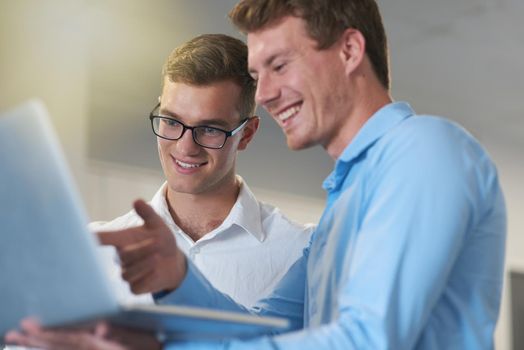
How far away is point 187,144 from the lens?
2.18m

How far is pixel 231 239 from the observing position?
2283 mm

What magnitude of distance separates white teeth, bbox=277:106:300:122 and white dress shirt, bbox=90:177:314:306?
76 cm

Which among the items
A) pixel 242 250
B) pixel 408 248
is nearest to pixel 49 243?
pixel 408 248

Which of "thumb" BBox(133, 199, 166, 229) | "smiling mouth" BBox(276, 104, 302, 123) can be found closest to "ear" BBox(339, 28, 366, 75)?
"smiling mouth" BBox(276, 104, 302, 123)

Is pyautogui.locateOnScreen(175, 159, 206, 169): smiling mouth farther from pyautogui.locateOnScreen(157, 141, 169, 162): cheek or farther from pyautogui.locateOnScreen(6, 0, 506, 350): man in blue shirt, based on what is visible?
pyautogui.locateOnScreen(6, 0, 506, 350): man in blue shirt

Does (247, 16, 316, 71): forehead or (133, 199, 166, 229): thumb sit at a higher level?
(247, 16, 316, 71): forehead

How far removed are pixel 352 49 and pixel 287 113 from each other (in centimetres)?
15

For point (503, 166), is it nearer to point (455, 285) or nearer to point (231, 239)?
point (231, 239)

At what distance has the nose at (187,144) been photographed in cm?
218

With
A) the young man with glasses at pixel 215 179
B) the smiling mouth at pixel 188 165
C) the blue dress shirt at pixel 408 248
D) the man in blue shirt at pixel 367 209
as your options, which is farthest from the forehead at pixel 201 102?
the blue dress shirt at pixel 408 248

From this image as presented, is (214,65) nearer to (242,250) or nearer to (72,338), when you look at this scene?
(242,250)

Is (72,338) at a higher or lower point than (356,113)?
lower

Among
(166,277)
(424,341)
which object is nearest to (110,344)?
(166,277)

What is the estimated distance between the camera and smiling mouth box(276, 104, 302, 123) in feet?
4.89
